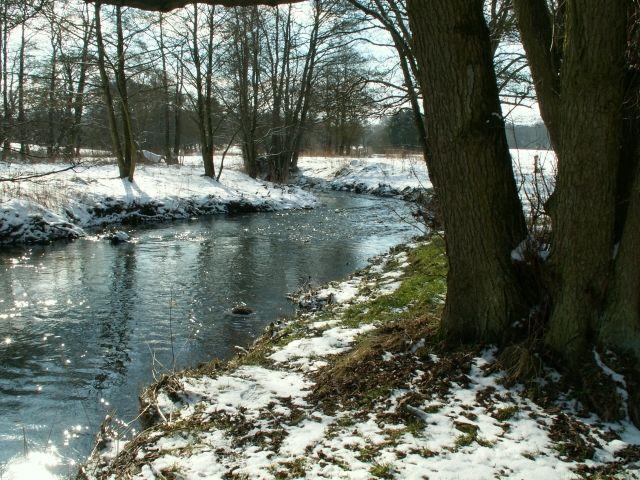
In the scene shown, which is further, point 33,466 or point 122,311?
point 122,311

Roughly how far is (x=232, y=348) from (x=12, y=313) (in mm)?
3644

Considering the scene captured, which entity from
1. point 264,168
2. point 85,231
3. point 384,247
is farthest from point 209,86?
point 384,247

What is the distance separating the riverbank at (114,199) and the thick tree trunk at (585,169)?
27.8 ft

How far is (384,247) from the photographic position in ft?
42.5

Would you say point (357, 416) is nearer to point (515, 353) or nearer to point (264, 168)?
point (515, 353)

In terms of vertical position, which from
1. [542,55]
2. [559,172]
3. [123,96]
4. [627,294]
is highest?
[123,96]

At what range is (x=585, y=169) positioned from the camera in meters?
3.47

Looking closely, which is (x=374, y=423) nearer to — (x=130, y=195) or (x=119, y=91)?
(x=130, y=195)

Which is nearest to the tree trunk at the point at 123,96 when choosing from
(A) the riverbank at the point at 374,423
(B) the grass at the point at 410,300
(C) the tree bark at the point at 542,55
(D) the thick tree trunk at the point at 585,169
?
(B) the grass at the point at 410,300

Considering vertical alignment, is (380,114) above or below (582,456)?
above

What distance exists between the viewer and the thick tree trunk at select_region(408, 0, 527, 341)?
3.71 m

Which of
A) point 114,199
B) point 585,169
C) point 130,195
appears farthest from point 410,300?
point 130,195

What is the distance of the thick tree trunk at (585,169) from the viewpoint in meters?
3.30

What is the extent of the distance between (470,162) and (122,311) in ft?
19.7
